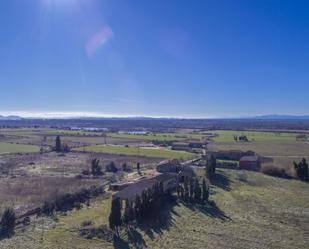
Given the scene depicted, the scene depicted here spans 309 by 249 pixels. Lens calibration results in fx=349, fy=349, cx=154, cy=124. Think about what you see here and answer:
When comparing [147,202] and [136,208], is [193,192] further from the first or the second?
[136,208]

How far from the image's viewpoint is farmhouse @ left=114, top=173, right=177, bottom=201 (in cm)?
3568

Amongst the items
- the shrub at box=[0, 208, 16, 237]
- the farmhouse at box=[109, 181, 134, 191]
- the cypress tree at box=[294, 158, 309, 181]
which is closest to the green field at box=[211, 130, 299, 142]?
the cypress tree at box=[294, 158, 309, 181]

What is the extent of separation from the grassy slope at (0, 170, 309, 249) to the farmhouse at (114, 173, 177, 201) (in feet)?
6.44

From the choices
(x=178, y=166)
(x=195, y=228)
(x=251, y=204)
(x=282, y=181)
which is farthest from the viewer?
(x=178, y=166)

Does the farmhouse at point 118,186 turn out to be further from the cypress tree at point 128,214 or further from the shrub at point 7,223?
the shrub at point 7,223

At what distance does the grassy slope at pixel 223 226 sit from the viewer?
987 inches

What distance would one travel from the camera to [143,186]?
3850 cm

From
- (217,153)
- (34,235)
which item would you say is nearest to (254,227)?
(34,235)

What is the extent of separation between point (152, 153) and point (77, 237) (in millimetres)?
52482

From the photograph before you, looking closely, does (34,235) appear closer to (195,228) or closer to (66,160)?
(195,228)

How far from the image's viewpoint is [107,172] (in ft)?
183

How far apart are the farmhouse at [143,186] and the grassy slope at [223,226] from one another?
77.2 inches

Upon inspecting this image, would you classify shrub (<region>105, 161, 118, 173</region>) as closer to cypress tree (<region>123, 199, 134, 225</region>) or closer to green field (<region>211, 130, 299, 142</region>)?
cypress tree (<region>123, 199, 134, 225</region>)

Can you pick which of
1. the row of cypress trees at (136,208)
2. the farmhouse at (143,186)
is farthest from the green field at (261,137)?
the row of cypress trees at (136,208)
